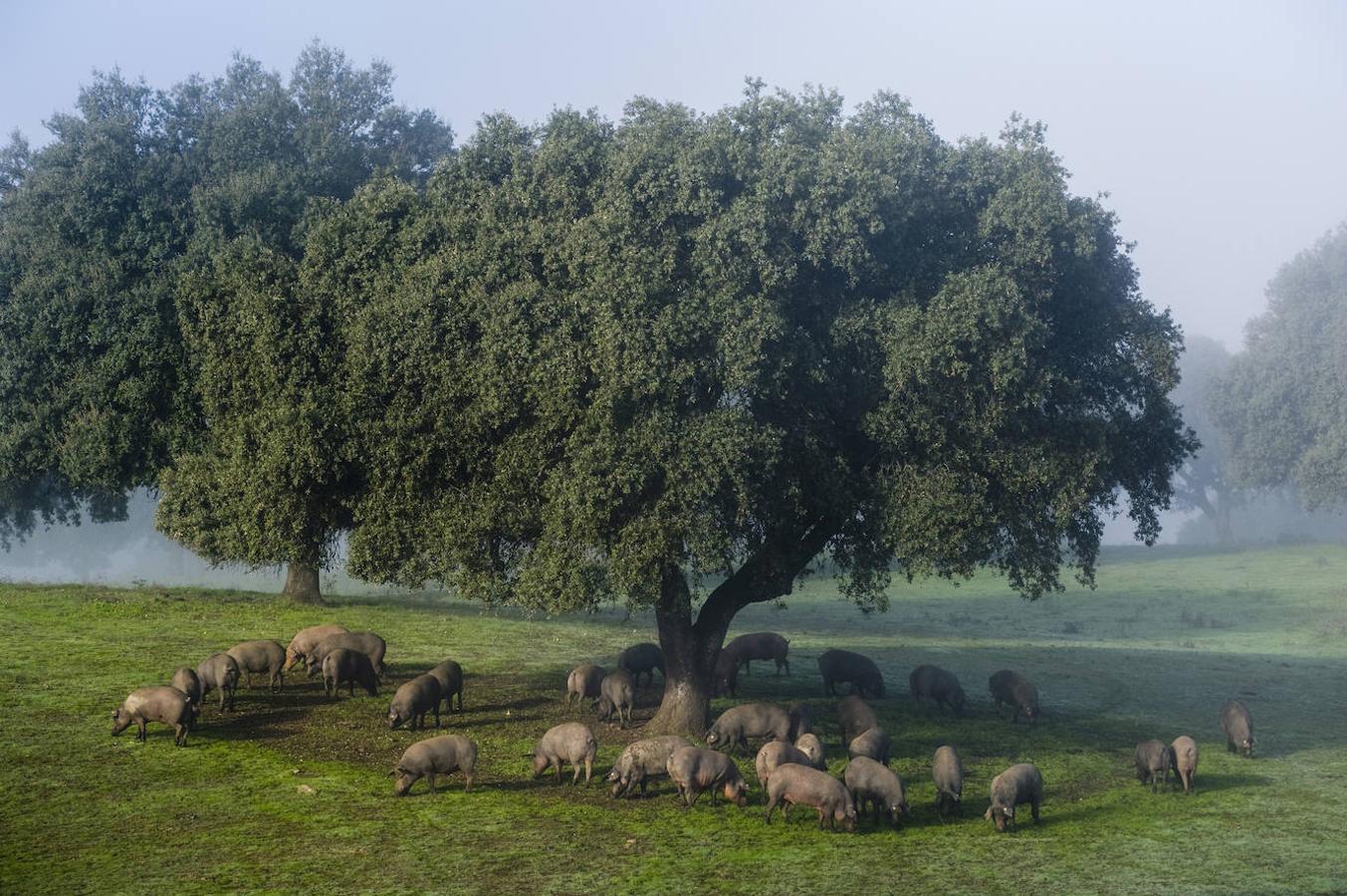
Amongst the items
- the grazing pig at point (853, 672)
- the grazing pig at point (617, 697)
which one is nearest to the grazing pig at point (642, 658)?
the grazing pig at point (617, 697)

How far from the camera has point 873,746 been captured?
19453 millimetres

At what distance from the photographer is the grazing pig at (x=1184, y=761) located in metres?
19.5

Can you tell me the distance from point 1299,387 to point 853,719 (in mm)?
58073

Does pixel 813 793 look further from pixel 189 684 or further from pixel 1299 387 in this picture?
pixel 1299 387

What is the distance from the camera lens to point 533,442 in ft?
62.8

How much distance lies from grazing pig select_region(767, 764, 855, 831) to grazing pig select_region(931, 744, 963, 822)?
1.56 meters

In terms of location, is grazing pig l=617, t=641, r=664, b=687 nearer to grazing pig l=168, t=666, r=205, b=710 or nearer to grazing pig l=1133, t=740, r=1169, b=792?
grazing pig l=168, t=666, r=205, b=710

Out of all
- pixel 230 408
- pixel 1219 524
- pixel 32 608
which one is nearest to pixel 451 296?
pixel 230 408

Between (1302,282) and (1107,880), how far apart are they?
224ft

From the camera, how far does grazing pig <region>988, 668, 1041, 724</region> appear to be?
24.7 m

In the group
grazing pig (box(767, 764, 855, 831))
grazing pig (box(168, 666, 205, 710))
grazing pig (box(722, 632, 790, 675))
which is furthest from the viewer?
grazing pig (box(722, 632, 790, 675))

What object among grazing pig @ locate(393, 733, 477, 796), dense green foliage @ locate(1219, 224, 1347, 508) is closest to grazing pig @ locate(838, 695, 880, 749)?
grazing pig @ locate(393, 733, 477, 796)

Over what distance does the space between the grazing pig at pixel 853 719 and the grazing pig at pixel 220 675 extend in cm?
1097

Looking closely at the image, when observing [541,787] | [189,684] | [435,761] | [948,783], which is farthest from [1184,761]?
[189,684]
